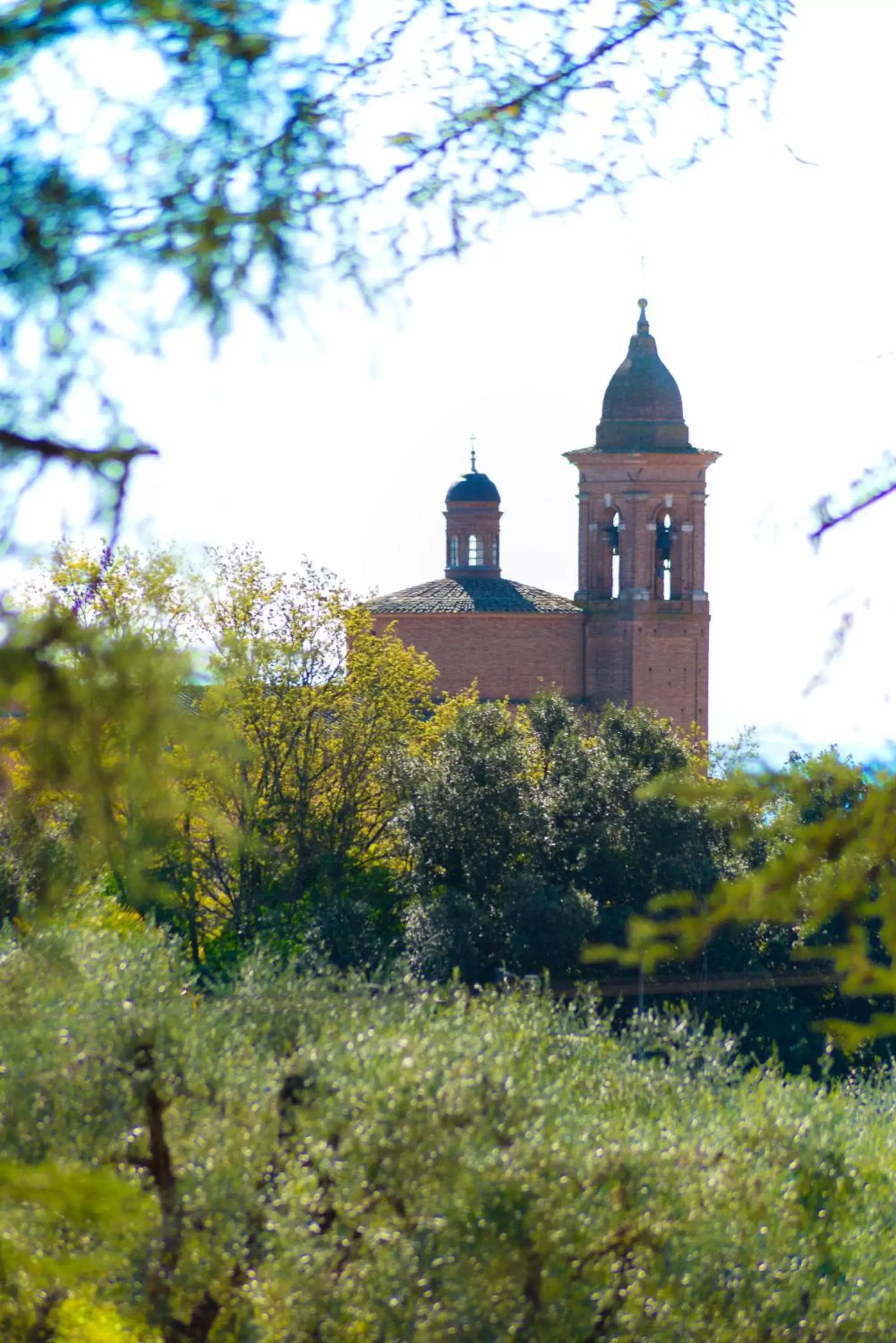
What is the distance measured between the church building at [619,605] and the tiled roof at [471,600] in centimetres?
6

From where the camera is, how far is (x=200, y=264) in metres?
3.44

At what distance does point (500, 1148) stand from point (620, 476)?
1462 inches

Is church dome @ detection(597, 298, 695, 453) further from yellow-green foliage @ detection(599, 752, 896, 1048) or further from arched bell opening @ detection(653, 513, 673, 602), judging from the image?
yellow-green foliage @ detection(599, 752, 896, 1048)

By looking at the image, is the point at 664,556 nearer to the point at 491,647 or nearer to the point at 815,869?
the point at 491,647

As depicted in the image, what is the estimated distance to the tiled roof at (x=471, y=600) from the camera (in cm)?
4566

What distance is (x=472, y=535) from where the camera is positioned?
164ft

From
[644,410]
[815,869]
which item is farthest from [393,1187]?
[644,410]

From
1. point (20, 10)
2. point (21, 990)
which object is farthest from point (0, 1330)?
point (20, 10)

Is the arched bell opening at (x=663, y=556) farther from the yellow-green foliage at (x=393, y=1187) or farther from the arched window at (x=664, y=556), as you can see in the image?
the yellow-green foliage at (x=393, y=1187)

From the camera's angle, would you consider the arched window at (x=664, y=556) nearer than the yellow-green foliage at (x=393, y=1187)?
No

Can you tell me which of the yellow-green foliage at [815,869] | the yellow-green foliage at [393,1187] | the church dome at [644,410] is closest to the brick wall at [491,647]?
the church dome at [644,410]

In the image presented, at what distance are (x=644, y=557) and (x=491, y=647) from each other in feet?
16.8

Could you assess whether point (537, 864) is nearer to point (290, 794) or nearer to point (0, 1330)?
point (290, 794)

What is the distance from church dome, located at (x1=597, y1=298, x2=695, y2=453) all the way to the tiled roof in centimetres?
476
